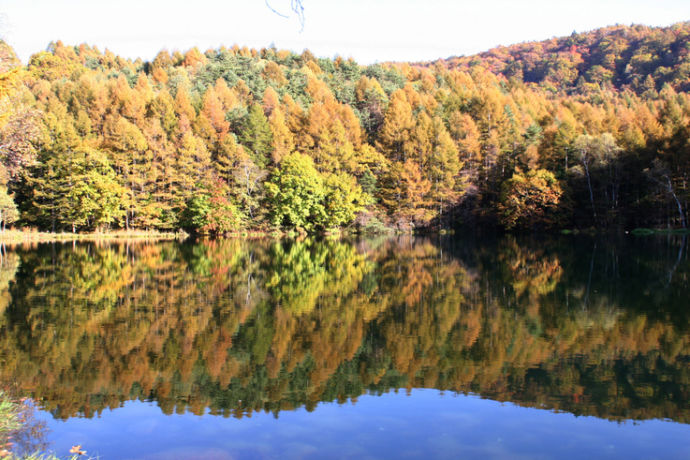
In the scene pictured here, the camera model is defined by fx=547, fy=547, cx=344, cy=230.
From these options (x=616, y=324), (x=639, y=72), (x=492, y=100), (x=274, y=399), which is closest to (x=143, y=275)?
(x=274, y=399)

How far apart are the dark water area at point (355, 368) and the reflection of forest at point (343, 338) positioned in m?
0.04

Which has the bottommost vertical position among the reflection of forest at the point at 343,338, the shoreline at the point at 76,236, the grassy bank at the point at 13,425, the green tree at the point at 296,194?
the grassy bank at the point at 13,425

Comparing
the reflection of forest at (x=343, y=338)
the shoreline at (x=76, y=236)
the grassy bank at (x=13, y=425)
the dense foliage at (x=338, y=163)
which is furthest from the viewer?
the dense foliage at (x=338, y=163)

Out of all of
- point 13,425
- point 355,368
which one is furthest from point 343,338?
point 13,425

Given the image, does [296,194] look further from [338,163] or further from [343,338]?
[343,338]

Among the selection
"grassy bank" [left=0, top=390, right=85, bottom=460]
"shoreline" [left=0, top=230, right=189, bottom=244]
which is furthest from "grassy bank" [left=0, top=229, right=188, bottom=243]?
"grassy bank" [left=0, top=390, right=85, bottom=460]

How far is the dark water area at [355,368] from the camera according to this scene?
6.74 m

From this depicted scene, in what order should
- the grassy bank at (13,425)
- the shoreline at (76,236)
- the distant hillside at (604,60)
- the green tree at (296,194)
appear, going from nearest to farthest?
1. the grassy bank at (13,425)
2. the shoreline at (76,236)
3. the green tree at (296,194)
4. the distant hillside at (604,60)

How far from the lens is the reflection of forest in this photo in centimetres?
821

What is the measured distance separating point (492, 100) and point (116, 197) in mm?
43258

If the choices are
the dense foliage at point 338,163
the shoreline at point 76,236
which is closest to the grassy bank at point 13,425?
the shoreline at point 76,236

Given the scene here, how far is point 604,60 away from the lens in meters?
118

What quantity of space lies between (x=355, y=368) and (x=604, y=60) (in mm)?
128553

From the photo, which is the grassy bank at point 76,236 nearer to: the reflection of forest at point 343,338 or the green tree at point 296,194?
the green tree at point 296,194
